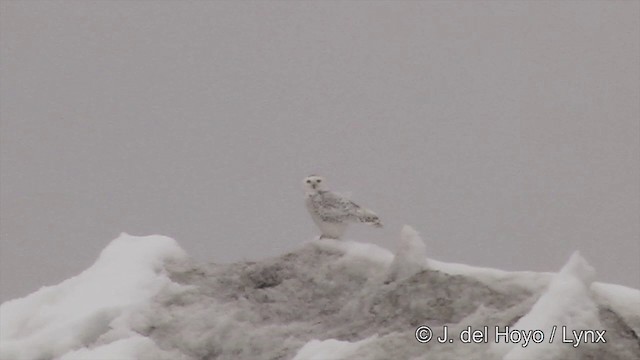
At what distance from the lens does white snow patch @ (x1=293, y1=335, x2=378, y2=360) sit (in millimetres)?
4977

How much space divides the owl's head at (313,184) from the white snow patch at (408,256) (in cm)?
Answer: 120

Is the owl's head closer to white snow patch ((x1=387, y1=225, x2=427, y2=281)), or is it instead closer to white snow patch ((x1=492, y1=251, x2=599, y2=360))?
white snow patch ((x1=387, y1=225, x2=427, y2=281))

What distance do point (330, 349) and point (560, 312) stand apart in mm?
1073

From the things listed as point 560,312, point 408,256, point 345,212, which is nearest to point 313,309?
point 408,256

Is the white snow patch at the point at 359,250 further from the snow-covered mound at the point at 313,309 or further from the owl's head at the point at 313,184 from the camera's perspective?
the owl's head at the point at 313,184

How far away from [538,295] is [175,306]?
6.24 feet

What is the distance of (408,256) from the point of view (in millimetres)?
5570

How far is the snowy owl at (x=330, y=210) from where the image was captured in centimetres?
634

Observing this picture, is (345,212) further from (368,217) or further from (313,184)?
(313,184)

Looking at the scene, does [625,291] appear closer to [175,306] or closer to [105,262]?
[175,306]

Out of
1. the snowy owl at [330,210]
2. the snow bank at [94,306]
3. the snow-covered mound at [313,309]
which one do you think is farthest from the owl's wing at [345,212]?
the snow bank at [94,306]

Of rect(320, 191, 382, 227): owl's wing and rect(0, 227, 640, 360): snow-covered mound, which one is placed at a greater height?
rect(320, 191, 382, 227): owl's wing

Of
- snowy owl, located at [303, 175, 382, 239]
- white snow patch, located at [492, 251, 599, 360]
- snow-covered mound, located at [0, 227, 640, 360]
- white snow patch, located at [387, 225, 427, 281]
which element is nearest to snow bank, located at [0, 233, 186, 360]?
snow-covered mound, located at [0, 227, 640, 360]

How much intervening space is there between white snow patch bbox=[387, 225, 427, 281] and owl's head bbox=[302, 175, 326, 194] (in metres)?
1.20
